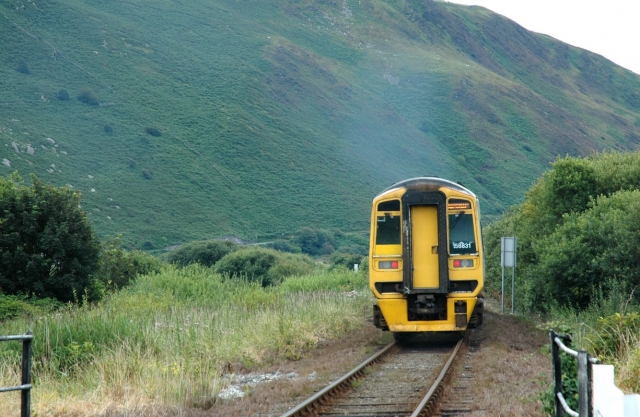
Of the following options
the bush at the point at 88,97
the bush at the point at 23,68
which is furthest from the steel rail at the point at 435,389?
the bush at the point at 23,68

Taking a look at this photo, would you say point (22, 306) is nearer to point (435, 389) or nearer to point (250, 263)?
point (435, 389)

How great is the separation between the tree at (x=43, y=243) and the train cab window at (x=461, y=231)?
1186 cm

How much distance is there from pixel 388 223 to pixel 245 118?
249 feet

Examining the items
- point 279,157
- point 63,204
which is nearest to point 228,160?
point 279,157

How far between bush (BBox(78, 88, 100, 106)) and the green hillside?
187 millimetres

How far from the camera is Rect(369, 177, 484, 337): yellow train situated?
50.7 ft

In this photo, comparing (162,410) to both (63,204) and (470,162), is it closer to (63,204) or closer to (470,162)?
(63,204)

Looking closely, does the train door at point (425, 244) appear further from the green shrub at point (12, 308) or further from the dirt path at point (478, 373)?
the green shrub at point (12, 308)

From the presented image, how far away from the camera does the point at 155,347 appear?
1301 centimetres

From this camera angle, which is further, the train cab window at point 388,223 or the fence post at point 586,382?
the train cab window at point 388,223

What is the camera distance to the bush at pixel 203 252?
4978cm

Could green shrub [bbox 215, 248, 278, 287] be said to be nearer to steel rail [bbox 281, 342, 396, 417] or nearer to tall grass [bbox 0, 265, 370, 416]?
tall grass [bbox 0, 265, 370, 416]

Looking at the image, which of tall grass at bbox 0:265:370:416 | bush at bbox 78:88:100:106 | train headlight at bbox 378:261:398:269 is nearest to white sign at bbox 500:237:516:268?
tall grass at bbox 0:265:370:416

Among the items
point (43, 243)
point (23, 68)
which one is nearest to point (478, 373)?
point (43, 243)
